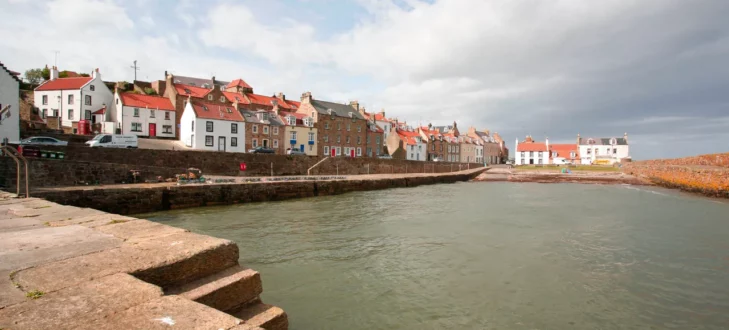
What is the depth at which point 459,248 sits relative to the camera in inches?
438

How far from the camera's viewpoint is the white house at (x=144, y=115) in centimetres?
4809

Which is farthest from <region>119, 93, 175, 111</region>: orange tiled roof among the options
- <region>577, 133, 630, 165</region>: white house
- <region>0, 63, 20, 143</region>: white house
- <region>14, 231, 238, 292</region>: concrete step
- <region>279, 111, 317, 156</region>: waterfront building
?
<region>577, 133, 630, 165</region>: white house

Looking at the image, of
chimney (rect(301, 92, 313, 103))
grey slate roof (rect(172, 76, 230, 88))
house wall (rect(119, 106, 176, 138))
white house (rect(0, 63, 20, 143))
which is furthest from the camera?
grey slate roof (rect(172, 76, 230, 88))

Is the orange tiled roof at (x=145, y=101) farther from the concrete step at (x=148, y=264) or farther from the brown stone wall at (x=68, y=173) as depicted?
the concrete step at (x=148, y=264)

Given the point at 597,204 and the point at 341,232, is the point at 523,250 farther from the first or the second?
the point at 597,204

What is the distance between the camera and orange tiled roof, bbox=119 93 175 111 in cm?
4872

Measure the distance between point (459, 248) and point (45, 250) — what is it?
9.69 m

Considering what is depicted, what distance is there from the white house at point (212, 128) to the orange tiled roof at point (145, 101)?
628 cm

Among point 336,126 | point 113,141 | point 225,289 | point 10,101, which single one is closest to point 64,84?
point 10,101

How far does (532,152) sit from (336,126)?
68.7m

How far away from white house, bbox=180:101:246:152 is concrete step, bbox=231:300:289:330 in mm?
44761

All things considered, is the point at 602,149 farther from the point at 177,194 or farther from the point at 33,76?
the point at 33,76

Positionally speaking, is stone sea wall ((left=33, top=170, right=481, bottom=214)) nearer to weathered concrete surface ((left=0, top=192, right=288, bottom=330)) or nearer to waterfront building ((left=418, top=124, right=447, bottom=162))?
weathered concrete surface ((left=0, top=192, right=288, bottom=330))

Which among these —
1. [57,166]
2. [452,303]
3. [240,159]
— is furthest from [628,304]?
[240,159]
